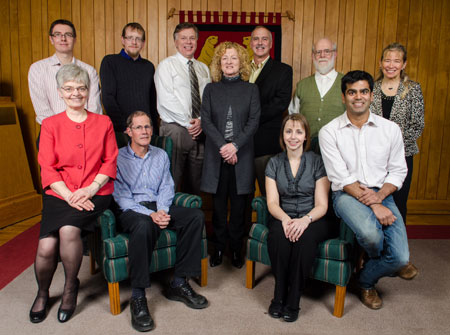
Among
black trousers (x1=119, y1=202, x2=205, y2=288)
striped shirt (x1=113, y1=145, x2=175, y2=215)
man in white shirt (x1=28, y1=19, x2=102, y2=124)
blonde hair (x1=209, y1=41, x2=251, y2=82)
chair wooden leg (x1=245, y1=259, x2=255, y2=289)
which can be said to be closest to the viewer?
black trousers (x1=119, y1=202, x2=205, y2=288)

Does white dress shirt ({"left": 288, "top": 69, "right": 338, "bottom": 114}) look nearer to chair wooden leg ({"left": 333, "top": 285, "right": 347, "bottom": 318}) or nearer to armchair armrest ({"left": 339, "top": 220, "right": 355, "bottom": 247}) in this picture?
armchair armrest ({"left": 339, "top": 220, "right": 355, "bottom": 247})

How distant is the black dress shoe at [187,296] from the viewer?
2406mm

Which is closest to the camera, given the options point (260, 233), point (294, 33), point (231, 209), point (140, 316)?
point (140, 316)

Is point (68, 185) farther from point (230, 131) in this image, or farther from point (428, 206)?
point (428, 206)

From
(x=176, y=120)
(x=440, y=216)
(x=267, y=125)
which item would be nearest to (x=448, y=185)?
(x=440, y=216)

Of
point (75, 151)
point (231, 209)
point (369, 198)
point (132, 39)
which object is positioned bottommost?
point (231, 209)

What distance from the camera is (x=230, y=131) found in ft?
9.41

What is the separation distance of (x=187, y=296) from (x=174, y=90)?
156 centimetres

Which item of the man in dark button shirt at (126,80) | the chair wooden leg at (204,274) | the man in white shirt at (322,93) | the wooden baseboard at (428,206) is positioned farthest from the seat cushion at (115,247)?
the wooden baseboard at (428,206)

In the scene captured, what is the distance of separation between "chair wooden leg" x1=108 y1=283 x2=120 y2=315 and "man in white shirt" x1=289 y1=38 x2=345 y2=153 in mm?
1714

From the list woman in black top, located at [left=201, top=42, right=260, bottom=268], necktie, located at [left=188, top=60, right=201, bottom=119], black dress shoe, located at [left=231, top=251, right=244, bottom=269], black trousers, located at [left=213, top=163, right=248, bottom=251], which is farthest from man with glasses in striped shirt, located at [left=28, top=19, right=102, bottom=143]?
black dress shoe, located at [left=231, top=251, right=244, bottom=269]

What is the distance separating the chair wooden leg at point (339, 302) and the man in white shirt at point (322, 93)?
115 cm

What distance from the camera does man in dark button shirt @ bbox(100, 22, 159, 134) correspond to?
3141 millimetres

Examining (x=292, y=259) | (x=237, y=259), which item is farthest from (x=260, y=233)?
(x=237, y=259)
